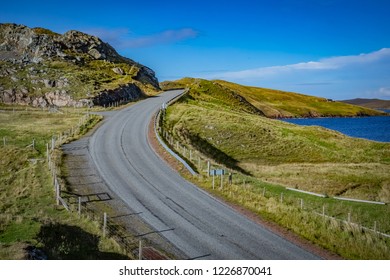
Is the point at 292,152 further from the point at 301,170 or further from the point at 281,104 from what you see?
the point at 281,104

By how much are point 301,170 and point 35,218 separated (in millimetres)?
26729

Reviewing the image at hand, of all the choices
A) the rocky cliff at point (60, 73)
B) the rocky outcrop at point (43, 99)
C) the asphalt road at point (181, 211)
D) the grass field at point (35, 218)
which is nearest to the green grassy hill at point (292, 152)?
the asphalt road at point (181, 211)

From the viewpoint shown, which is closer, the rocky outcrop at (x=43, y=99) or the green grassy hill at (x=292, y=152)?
the green grassy hill at (x=292, y=152)

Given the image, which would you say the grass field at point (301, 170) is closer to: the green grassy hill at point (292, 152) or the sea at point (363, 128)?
the green grassy hill at point (292, 152)

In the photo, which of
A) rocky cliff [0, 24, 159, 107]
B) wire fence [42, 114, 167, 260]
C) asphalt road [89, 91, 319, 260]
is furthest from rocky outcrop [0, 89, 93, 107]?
wire fence [42, 114, 167, 260]

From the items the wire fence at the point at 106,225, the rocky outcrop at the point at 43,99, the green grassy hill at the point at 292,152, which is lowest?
the wire fence at the point at 106,225

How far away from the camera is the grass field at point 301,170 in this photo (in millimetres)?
16625

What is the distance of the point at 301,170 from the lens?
117ft

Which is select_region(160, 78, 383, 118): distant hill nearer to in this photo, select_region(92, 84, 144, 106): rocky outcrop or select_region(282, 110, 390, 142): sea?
select_region(282, 110, 390, 142): sea

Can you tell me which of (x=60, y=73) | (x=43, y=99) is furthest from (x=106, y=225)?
(x=60, y=73)

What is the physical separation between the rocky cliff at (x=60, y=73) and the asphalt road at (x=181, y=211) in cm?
3686

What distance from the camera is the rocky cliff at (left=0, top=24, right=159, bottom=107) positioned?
64.4m

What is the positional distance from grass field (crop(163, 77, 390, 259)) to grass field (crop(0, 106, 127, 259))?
9052 mm
